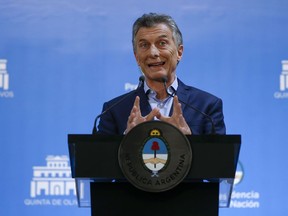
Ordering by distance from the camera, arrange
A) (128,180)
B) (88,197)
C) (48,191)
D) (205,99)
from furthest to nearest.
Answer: (48,191)
(205,99)
(88,197)
(128,180)

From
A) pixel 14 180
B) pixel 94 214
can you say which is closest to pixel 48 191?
pixel 14 180

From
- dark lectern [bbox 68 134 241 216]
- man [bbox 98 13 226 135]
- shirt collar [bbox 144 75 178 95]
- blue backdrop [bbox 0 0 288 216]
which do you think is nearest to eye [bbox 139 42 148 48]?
man [bbox 98 13 226 135]

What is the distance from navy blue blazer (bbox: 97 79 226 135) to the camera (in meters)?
2.20

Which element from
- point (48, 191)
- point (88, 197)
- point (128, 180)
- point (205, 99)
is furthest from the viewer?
point (48, 191)

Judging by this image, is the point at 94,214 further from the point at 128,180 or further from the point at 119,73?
the point at 119,73

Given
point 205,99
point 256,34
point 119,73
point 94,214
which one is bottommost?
point 94,214

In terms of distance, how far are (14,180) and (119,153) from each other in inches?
76.3

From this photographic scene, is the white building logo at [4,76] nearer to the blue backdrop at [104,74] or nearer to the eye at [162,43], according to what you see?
the blue backdrop at [104,74]

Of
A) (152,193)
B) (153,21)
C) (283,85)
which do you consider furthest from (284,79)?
(152,193)

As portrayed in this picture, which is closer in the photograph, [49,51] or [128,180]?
[128,180]

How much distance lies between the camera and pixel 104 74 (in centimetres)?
355

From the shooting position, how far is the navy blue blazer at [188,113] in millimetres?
2195

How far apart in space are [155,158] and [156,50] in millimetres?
747

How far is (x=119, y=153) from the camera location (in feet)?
5.52
